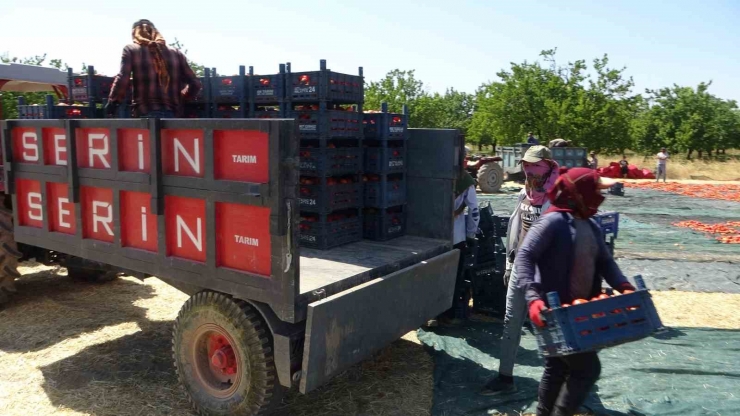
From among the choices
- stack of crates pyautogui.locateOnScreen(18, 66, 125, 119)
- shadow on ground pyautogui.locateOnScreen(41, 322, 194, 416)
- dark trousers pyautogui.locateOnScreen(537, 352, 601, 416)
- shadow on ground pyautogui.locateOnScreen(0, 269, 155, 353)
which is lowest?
shadow on ground pyautogui.locateOnScreen(0, 269, 155, 353)

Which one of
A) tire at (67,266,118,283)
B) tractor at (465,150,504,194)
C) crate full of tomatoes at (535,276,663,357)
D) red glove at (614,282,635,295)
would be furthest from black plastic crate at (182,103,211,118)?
tractor at (465,150,504,194)

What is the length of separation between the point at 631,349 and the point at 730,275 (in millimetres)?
4632

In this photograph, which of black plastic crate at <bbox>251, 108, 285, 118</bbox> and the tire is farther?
the tire

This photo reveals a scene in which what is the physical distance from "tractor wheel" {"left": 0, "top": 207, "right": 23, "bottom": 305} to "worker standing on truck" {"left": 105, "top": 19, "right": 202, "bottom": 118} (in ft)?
6.73

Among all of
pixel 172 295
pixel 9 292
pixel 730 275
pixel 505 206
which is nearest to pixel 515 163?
pixel 505 206

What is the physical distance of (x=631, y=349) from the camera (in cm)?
559

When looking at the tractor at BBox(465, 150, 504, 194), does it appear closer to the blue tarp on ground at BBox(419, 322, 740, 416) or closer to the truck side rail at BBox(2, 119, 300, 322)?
the blue tarp on ground at BBox(419, 322, 740, 416)

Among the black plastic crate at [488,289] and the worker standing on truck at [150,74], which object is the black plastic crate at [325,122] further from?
the black plastic crate at [488,289]

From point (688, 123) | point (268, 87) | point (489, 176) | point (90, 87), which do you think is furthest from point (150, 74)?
point (688, 123)

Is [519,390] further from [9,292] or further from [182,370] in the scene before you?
[9,292]

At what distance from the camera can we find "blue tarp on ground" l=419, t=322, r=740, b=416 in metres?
4.46

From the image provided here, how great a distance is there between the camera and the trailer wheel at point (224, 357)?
3.74 meters

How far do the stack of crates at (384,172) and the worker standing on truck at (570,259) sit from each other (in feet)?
6.34

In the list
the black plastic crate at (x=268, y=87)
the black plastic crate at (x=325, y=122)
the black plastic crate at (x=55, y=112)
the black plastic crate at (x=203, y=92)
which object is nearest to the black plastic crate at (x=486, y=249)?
the black plastic crate at (x=325, y=122)
